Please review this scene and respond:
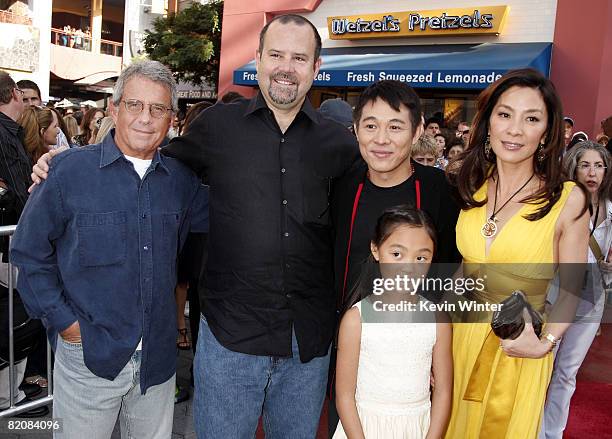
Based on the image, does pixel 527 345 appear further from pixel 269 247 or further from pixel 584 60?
pixel 584 60

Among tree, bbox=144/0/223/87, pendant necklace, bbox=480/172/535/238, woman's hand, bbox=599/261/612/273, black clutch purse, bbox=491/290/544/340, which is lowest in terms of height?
woman's hand, bbox=599/261/612/273

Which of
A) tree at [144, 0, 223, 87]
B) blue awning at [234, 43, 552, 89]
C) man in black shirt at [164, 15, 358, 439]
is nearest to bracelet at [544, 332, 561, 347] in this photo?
man in black shirt at [164, 15, 358, 439]

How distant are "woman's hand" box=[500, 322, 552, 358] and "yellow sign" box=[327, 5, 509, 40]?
889cm

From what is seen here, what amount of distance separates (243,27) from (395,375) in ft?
39.6

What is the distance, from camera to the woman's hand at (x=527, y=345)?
2186mm

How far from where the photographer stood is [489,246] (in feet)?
7.72

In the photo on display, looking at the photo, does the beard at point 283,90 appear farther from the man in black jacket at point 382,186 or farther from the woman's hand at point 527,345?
the woman's hand at point 527,345

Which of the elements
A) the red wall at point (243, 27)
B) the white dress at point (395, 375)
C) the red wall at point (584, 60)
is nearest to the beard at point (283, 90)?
the white dress at point (395, 375)

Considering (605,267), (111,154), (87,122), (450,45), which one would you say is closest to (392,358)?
(111,154)

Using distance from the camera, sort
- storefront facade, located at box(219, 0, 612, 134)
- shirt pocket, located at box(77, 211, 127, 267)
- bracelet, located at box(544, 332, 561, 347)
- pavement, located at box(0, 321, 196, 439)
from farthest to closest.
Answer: storefront facade, located at box(219, 0, 612, 134)
pavement, located at box(0, 321, 196, 439)
bracelet, located at box(544, 332, 561, 347)
shirt pocket, located at box(77, 211, 127, 267)

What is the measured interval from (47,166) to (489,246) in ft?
5.93

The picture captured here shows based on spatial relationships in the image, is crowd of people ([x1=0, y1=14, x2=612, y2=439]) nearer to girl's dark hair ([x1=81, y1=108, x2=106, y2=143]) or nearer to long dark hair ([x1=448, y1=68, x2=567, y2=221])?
long dark hair ([x1=448, y1=68, x2=567, y2=221])

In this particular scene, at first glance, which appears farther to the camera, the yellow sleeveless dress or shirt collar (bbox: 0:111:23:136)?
shirt collar (bbox: 0:111:23:136)

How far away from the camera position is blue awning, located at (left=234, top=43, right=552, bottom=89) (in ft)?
30.0
